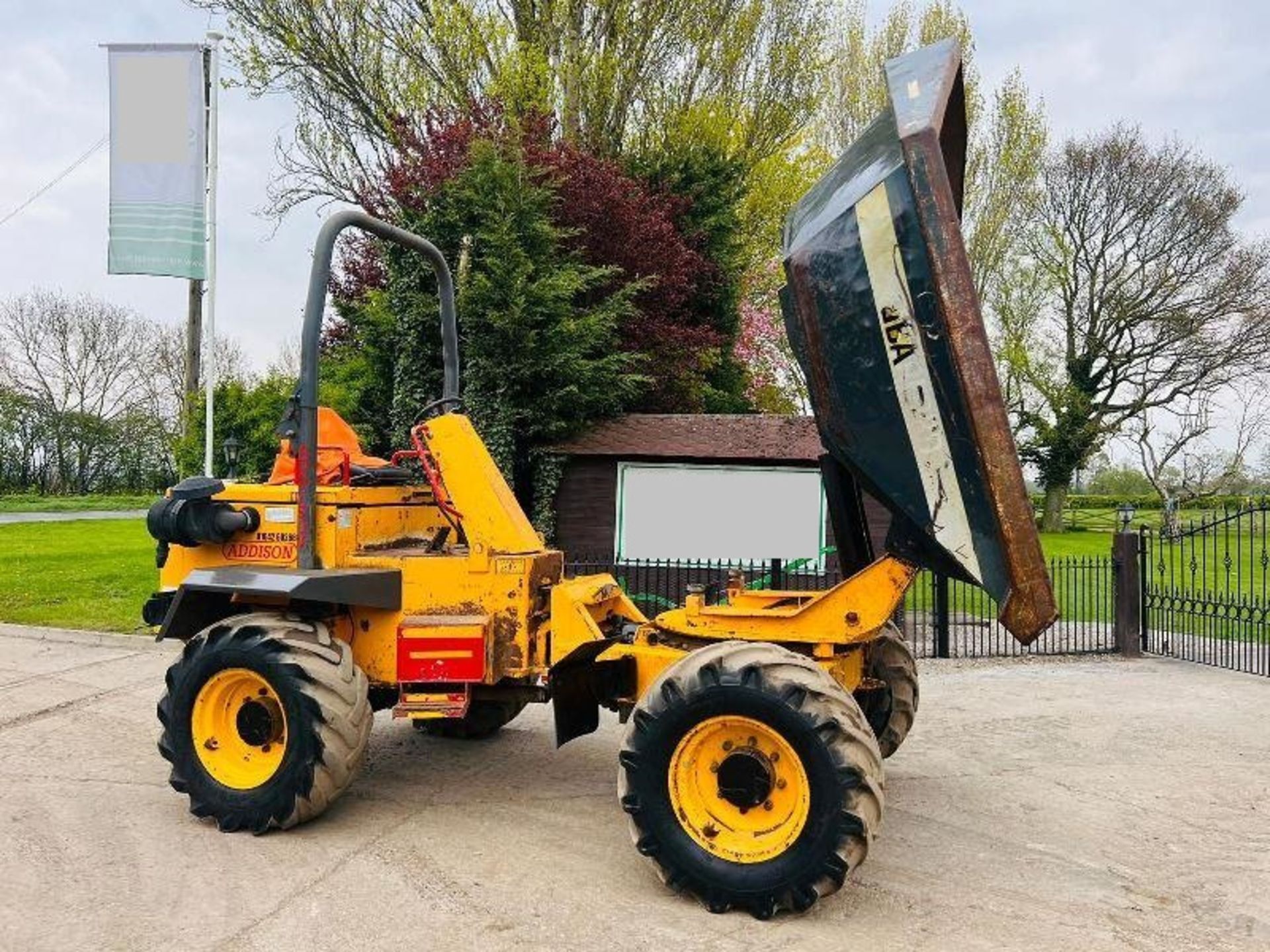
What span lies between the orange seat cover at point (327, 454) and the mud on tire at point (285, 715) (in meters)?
0.81

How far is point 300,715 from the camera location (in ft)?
15.0

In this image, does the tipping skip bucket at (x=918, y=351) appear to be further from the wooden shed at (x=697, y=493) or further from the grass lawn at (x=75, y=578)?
the grass lawn at (x=75, y=578)

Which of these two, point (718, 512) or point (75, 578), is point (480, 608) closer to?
point (718, 512)

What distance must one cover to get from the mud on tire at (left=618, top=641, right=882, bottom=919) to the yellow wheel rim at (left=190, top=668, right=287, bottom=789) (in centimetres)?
196

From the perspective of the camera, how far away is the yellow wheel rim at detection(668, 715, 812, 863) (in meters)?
3.91

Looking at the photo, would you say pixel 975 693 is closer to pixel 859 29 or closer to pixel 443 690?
pixel 443 690

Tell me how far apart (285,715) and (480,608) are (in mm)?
1055

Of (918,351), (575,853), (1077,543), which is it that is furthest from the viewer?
(1077,543)

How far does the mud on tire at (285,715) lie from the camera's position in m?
4.57

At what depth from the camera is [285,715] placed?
15.2ft

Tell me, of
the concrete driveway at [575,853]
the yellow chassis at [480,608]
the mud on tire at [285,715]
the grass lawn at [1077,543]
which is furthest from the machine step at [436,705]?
the grass lawn at [1077,543]

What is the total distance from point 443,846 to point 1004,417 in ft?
10.5

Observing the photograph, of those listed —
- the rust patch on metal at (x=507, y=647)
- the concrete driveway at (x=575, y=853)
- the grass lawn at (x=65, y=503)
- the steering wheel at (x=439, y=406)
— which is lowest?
the concrete driveway at (x=575, y=853)

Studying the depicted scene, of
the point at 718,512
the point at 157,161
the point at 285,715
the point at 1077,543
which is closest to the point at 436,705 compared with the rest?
the point at 285,715
